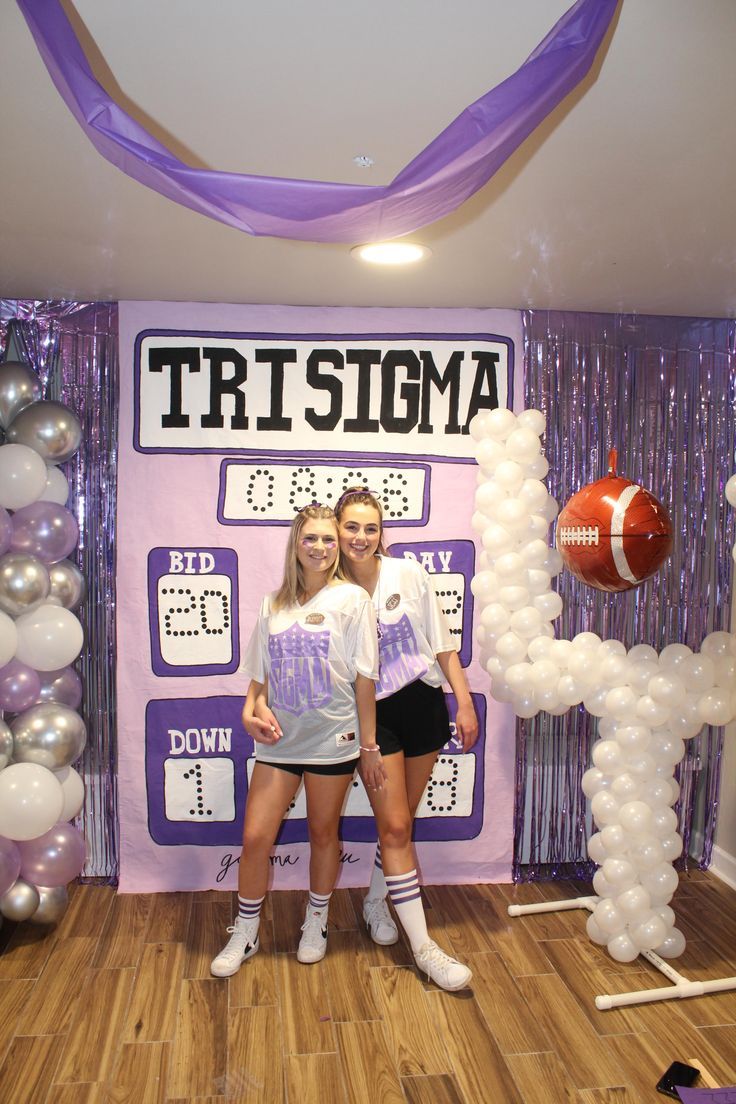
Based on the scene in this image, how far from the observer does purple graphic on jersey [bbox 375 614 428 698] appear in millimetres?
3201

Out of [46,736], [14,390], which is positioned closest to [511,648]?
[46,736]

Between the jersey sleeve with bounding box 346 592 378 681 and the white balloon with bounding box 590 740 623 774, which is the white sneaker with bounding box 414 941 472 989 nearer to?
the white balloon with bounding box 590 740 623 774

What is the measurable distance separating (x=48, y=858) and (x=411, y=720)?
1.31 meters

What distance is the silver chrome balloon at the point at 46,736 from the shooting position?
3.14 m

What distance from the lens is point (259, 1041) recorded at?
2.66 metres

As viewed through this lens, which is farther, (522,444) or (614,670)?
(522,444)

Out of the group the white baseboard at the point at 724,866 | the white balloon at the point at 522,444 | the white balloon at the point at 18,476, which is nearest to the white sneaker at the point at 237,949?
the white balloon at the point at 18,476

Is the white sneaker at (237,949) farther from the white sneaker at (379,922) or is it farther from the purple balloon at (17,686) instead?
the purple balloon at (17,686)

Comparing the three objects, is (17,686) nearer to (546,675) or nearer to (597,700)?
(546,675)

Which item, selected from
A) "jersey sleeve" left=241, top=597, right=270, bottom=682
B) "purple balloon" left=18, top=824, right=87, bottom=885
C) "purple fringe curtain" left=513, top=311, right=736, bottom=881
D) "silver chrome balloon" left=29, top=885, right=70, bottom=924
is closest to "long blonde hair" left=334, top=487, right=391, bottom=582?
"jersey sleeve" left=241, top=597, right=270, bottom=682

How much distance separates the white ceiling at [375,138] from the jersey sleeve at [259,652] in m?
1.16

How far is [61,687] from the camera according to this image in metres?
3.35

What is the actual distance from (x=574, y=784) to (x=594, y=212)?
7.56ft

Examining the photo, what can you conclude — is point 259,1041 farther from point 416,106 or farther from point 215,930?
point 416,106
